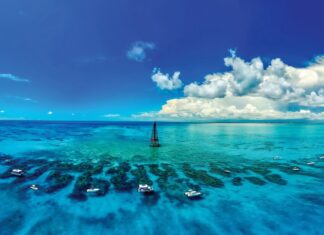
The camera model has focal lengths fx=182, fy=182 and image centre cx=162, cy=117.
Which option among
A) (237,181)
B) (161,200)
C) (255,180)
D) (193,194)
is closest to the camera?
(161,200)

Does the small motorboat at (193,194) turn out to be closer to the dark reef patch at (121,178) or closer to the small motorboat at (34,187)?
the dark reef patch at (121,178)

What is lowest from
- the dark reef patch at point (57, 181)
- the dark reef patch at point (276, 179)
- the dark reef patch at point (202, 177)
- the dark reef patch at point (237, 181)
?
the dark reef patch at point (276, 179)

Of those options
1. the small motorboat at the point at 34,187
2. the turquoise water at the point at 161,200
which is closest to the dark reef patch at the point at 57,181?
the turquoise water at the point at 161,200

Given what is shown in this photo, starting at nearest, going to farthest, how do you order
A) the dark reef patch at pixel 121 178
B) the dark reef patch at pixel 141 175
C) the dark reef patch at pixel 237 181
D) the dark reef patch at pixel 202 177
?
the dark reef patch at pixel 121 178, the dark reef patch at pixel 237 181, the dark reef patch at pixel 202 177, the dark reef patch at pixel 141 175

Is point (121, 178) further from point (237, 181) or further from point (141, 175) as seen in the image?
point (237, 181)

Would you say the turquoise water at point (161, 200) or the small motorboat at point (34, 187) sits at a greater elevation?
the small motorboat at point (34, 187)

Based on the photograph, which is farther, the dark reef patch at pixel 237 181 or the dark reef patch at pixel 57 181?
the dark reef patch at pixel 237 181

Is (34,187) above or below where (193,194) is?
above

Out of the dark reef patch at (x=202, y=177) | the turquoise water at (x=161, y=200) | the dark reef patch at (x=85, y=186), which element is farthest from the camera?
the dark reef patch at (x=202, y=177)

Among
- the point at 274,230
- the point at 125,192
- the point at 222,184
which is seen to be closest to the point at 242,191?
the point at 222,184

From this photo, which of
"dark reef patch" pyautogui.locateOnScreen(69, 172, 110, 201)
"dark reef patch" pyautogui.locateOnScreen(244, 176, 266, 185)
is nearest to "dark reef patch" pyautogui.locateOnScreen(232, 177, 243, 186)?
"dark reef patch" pyautogui.locateOnScreen(244, 176, 266, 185)

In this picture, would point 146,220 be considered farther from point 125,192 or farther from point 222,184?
point 222,184

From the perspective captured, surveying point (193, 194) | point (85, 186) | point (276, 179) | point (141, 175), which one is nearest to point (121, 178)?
point (141, 175)
